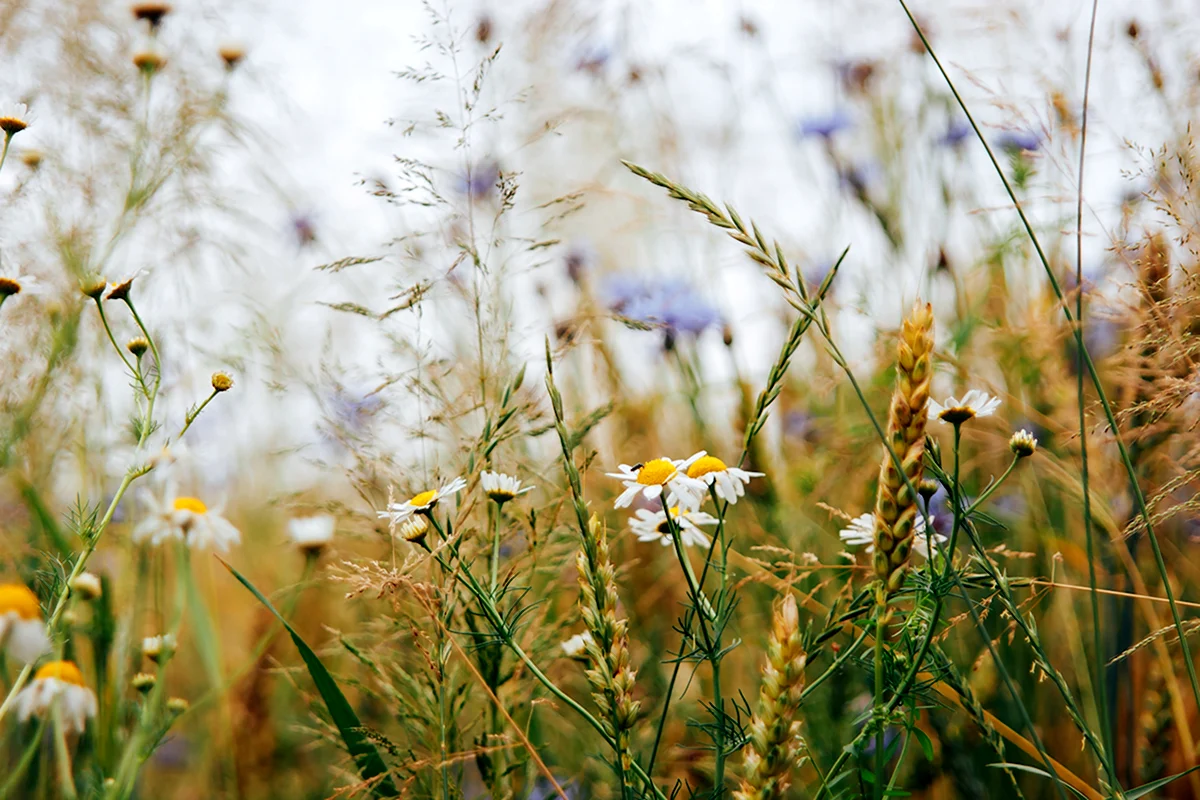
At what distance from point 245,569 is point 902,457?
205 centimetres

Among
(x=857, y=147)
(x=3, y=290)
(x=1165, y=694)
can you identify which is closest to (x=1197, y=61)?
(x=1165, y=694)

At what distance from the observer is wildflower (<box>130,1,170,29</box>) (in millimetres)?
1469

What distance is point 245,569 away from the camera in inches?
91.0

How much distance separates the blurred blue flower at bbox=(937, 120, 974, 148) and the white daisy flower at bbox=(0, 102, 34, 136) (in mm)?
1634

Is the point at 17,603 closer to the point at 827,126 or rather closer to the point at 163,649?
the point at 163,649

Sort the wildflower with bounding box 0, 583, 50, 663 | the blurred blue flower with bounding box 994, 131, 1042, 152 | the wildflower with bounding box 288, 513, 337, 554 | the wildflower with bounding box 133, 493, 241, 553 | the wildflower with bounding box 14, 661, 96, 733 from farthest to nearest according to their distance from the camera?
the blurred blue flower with bounding box 994, 131, 1042, 152, the wildflower with bounding box 288, 513, 337, 554, the wildflower with bounding box 133, 493, 241, 553, the wildflower with bounding box 14, 661, 96, 733, the wildflower with bounding box 0, 583, 50, 663

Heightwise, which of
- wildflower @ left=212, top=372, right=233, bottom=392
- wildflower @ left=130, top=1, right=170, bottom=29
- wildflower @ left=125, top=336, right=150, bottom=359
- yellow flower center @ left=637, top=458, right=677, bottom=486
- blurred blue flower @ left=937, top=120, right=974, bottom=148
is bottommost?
yellow flower center @ left=637, top=458, right=677, bottom=486

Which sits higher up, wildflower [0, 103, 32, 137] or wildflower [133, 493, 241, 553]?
wildflower [0, 103, 32, 137]

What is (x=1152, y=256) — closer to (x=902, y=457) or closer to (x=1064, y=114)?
(x=1064, y=114)

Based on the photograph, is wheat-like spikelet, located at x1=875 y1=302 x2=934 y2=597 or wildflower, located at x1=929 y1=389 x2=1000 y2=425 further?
wildflower, located at x1=929 y1=389 x2=1000 y2=425

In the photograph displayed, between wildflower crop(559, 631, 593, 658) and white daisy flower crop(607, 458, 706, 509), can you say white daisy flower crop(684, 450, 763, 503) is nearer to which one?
white daisy flower crop(607, 458, 706, 509)

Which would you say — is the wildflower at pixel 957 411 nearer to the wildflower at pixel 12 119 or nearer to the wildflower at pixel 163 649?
the wildflower at pixel 163 649

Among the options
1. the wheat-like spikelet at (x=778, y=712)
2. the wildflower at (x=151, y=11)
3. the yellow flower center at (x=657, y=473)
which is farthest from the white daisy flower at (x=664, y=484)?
the wildflower at (x=151, y=11)

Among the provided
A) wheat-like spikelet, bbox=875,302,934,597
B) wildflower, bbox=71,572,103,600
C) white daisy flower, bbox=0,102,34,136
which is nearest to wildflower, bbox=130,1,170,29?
white daisy flower, bbox=0,102,34,136
